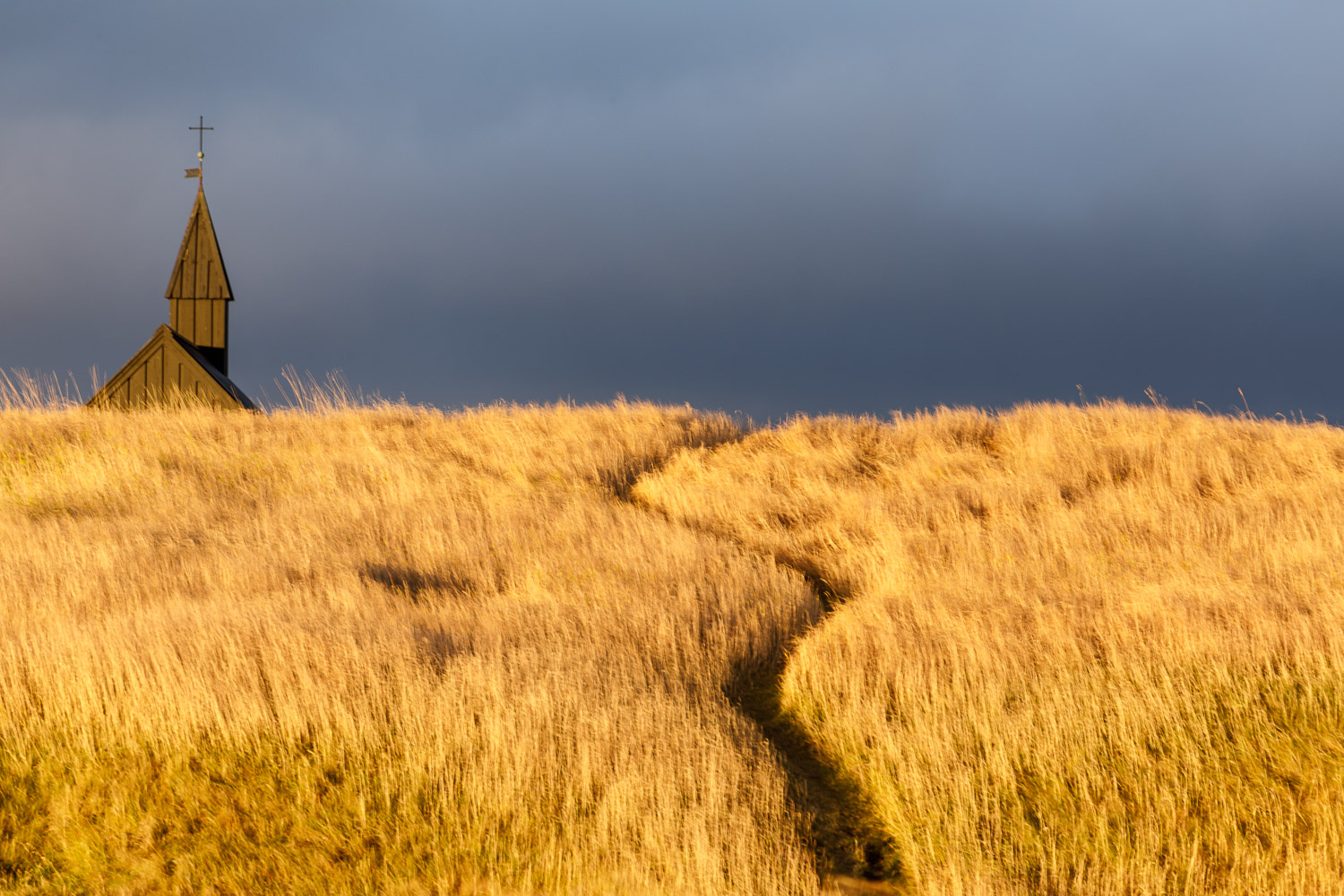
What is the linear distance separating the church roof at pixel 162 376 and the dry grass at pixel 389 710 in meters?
16.8

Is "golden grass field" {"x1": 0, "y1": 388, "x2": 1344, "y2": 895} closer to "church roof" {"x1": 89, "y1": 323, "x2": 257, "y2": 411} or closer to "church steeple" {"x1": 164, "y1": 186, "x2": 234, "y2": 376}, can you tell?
"church roof" {"x1": 89, "y1": 323, "x2": 257, "y2": 411}

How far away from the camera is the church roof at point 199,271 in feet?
95.8

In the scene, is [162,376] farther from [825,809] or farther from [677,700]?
[825,809]

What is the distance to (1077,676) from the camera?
6.68 meters

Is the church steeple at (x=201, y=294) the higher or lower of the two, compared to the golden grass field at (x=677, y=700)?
higher

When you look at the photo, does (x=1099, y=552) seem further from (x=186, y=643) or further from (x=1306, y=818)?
(x=186, y=643)

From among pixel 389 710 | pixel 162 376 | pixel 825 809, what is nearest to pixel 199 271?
pixel 162 376

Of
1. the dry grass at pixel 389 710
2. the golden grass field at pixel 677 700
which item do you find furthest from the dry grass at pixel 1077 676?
the dry grass at pixel 389 710

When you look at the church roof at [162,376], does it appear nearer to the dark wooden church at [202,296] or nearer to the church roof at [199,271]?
the dark wooden church at [202,296]

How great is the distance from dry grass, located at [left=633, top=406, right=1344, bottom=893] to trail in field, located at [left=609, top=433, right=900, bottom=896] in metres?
0.08

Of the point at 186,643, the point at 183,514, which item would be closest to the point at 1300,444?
the point at 186,643

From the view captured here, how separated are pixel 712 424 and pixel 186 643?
33.4 ft

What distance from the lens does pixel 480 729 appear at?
19.9ft

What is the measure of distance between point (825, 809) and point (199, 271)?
29.8 metres
